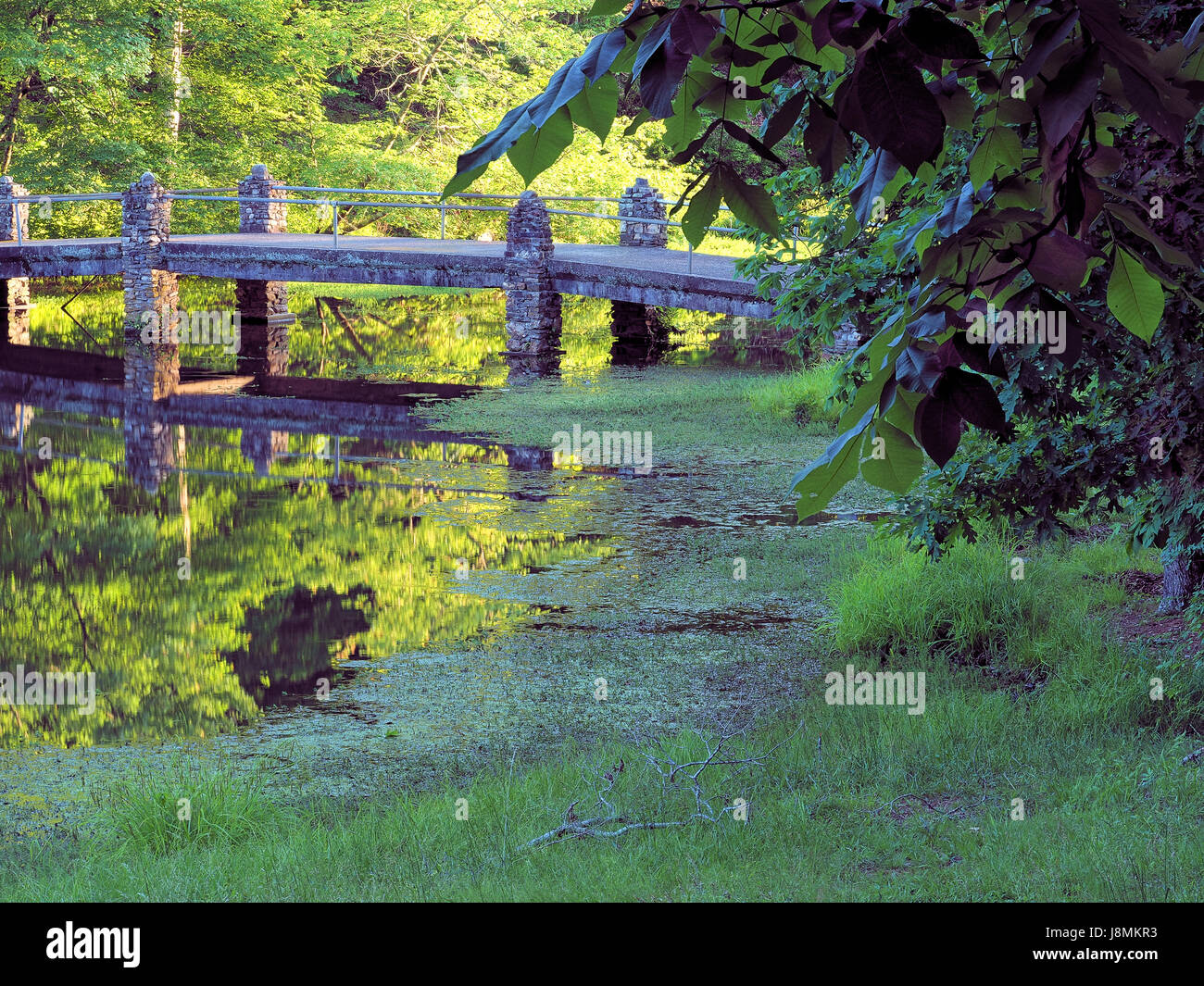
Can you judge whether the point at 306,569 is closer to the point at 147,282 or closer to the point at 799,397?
the point at 799,397

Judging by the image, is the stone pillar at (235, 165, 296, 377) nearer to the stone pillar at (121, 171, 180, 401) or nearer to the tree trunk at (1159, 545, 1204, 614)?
the stone pillar at (121, 171, 180, 401)

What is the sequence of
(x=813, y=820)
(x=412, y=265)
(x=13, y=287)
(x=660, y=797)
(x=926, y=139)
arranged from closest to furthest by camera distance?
(x=926, y=139) < (x=813, y=820) < (x=660, y=797) < (x=412, y=265) < (x=13, y=287)

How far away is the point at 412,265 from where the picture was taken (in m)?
23.7

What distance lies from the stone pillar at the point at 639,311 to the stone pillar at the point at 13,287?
12.1 meters

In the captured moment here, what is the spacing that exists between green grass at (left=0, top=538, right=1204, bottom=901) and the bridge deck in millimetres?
13365

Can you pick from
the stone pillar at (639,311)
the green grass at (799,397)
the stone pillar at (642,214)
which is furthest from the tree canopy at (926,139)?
the stone pillar at (642,214)

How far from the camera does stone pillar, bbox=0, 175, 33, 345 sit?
27.0 metres

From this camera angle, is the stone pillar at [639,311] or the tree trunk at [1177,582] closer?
the tree trunk at [1177,582]

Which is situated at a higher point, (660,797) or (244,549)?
(244,549)

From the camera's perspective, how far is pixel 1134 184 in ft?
17.3

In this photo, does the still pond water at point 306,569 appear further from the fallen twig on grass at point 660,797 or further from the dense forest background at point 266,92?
the dense forest background at point 266,92

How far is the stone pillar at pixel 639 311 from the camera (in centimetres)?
2472

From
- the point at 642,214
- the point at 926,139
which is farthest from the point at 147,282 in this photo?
the point at 926,139

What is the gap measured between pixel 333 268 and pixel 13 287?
936 cm
